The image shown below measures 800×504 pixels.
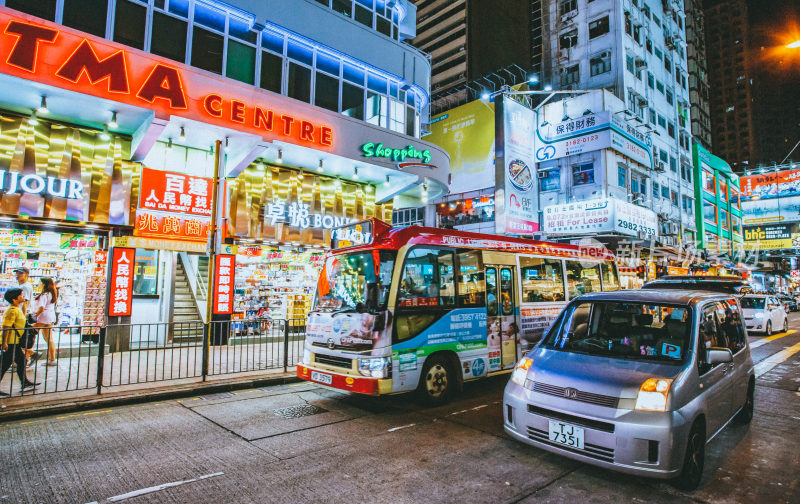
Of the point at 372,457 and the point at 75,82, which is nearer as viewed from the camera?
the point at 372,457

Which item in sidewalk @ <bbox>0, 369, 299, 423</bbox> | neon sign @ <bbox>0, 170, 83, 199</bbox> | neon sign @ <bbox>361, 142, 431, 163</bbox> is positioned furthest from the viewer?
neon sign @ <bbox>361, 142, 431, 163</bbox>

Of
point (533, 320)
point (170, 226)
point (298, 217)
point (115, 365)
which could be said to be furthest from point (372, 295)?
point (298, 217)

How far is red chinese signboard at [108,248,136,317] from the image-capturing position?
11.2 meters

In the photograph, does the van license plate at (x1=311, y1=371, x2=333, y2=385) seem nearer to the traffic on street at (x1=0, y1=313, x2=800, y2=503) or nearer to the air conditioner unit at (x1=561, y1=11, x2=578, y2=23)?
the traffic on street at (x1=0, y1=313, x2=800, y2=503)

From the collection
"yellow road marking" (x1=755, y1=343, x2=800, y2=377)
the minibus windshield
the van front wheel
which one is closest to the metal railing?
the minibus windshield

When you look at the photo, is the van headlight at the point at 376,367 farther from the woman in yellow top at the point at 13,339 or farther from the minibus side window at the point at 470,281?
the woman in yellow top at the point at 13,339

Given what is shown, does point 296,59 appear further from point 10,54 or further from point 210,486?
point 210,486

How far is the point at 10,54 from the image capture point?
27.6ft

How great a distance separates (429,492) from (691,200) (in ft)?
139

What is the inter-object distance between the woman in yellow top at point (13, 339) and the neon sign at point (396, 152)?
9558 millimetres

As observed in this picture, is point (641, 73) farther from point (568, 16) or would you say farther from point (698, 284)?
point (698, 284)

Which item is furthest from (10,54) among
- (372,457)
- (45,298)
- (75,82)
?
(372,457)

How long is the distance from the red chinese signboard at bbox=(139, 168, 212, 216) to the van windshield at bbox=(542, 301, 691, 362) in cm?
1097

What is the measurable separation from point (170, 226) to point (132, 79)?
13.2 ft
